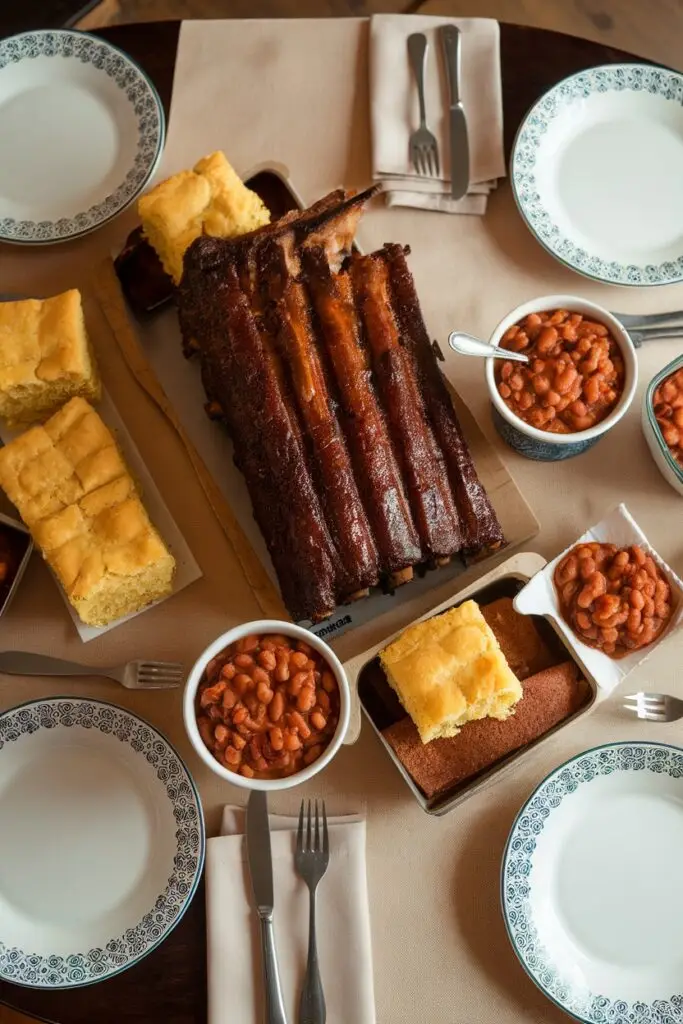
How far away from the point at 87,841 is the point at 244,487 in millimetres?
1280

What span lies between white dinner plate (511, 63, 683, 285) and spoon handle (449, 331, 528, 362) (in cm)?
56

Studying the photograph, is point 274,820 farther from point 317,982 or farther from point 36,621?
point 36,621

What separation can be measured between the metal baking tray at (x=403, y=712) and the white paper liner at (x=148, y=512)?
26.7 inches

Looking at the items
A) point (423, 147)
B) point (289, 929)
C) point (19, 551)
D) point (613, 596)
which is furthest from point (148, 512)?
point (423, 147)

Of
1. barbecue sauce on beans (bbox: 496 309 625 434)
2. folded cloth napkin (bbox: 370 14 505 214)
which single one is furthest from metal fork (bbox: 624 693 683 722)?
folded cloth napkin (bbox: 370 14 505 214)

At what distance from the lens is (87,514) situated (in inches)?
124

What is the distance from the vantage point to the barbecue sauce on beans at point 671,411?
10.5ft

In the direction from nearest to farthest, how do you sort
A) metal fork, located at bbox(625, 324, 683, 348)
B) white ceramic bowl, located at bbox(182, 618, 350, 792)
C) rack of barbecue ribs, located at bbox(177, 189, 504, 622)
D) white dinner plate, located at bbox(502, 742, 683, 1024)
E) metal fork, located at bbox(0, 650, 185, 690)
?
1. white ceramic bowl, located at bbox(182, 618, 350, 792)
2. white dinner plate, located at bbox(502, 742, 683, 1024)
3. rack of barbecue ribs, located at bbox(177, 189, 504, 622)
4. metal fork, located at bbox(0, 650, 185, 690)
5. metal fork, located at bbox(625, 324, 683, 348)

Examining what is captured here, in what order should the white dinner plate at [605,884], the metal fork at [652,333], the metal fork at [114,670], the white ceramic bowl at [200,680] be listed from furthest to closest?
the metal fork at [652,333] → the metal fork at [114,670] → the white dinner plate at [605,884] → the white ceramic bowl at [200,680]

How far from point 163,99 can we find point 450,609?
2260mm

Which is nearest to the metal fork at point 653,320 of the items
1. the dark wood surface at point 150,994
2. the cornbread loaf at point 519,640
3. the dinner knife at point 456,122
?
the dinner knife at point 456,122

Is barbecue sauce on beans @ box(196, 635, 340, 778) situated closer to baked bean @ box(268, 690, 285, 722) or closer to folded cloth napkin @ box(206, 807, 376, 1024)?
baked bean @ box(268, 690, 285, 722)

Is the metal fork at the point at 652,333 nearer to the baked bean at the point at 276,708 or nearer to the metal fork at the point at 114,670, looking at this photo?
the baked bean at the point at 276,708

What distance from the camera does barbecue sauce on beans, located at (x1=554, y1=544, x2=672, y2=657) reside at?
297 cm
